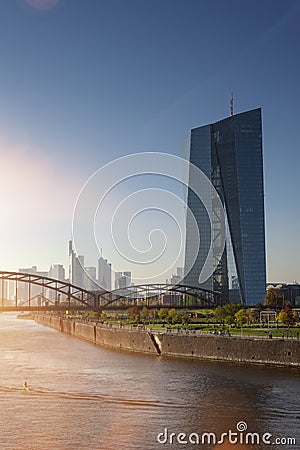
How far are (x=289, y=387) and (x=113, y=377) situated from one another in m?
9.89

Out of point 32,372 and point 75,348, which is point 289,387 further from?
point 75,348

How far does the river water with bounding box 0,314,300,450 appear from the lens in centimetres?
2161

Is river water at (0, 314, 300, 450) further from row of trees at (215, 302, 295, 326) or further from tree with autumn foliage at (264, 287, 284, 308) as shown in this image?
tree with autumn foliage at (264, 287, 284, 308)

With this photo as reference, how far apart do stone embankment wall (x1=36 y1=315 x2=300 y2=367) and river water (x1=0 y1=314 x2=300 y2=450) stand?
4.68ft

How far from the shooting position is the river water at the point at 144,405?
70.9ft

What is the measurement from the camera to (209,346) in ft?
143

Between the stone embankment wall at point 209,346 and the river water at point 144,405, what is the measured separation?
1.43 meters

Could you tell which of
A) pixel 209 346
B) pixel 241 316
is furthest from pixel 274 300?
pixel 209 346

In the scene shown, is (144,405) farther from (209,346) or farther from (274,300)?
(274,300)

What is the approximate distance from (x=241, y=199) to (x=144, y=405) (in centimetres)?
8451

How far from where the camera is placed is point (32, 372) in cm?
3781

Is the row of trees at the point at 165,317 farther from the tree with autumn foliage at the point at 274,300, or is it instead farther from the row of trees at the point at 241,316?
the tree with autumn foliage at the point at 274,300

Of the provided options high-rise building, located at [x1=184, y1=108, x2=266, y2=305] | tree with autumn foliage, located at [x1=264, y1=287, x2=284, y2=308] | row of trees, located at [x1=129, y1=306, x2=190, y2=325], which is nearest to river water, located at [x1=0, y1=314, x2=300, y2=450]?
row of trees, located at [x1=129, y1=306, x2=190, y2=325]

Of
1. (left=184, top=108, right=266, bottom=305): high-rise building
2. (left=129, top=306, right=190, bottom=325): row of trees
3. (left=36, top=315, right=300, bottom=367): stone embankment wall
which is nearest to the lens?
(left=36, top=315, right=300, bottom=367): stone embankment wall
